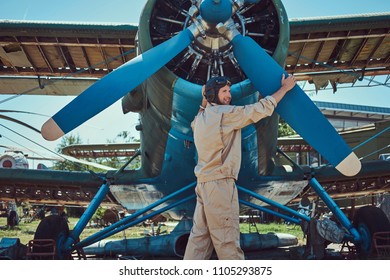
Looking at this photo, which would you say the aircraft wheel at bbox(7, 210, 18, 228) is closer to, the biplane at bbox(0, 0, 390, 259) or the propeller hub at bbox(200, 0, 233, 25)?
the biplane at bbox(0, 0, 390, 259)

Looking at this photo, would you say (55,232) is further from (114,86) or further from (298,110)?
(298,110)

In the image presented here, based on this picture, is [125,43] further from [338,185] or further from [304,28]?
[338,185]

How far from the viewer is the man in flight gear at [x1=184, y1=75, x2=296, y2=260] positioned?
2812mm

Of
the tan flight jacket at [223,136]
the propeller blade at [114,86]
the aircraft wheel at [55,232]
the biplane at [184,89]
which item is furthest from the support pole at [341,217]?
the aircraft wheel at [55,232]

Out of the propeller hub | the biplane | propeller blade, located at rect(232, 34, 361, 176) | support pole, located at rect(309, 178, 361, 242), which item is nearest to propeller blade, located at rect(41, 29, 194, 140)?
the biplane

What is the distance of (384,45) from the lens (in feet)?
23.2

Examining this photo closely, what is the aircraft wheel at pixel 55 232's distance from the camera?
200 inches

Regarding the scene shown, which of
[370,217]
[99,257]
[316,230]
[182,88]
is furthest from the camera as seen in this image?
[99,257]

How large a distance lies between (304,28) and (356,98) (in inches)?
42.3

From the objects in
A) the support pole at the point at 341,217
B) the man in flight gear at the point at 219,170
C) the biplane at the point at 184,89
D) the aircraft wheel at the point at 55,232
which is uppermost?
the biplane at the point at 184,89

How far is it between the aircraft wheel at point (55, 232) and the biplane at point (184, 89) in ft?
0.05

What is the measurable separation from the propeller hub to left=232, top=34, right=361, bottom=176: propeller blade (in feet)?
0.95

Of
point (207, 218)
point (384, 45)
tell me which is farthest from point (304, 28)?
point (207, 218)

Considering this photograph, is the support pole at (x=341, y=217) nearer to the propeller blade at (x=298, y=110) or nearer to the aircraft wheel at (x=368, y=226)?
the aircraft wheel at (x=368, y=226)
